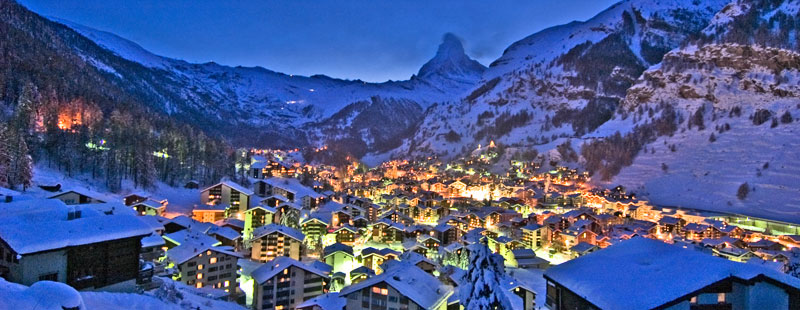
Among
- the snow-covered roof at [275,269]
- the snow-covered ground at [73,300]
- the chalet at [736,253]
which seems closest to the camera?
the snow-covered ground at [73,300]

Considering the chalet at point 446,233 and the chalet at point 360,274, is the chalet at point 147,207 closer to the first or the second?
the chalet at point 360,274

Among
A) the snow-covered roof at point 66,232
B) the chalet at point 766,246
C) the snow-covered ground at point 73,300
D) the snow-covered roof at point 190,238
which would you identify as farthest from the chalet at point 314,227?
the chalet at point 766,246

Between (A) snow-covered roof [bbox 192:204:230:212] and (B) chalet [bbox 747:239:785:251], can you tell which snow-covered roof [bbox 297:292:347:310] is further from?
(B) chalet [bbox 747:239:785:251]

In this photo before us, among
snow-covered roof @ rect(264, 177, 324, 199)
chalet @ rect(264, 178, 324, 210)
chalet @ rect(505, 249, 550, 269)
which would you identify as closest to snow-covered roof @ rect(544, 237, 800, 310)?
chalet @ rect(505, 249, 550, 269)

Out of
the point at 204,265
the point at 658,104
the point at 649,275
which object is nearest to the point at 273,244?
the point at 204,265

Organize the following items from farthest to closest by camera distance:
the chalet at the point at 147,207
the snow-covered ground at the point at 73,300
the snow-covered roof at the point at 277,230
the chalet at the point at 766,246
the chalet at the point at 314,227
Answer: the chalet at the point at 314,227, the chalet at the point at 147,207, the chalet at the point at 766,246, the snow-covered roof at the point at 277,230, the snow-covered ground at the point at 73,300

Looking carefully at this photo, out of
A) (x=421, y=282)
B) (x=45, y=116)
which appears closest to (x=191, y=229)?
(x=421, y=282)

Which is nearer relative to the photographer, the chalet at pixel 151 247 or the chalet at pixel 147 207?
the chalet at pixel 151 247
